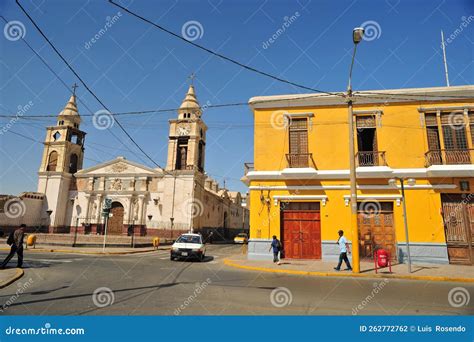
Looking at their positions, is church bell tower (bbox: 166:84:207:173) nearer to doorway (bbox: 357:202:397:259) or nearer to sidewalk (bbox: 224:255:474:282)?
sidewalk (bbox: 224:255:474:282)

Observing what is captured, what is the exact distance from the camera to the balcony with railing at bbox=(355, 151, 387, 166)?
50.1ft

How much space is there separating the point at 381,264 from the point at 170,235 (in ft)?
80.0

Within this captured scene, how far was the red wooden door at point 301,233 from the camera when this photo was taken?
15.3 m

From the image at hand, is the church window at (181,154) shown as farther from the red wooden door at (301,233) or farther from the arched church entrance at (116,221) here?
the red wooden door at (301,233)

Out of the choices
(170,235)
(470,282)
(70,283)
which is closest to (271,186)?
(470,282)

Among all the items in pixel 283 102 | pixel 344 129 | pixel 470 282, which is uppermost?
pixel 283 102

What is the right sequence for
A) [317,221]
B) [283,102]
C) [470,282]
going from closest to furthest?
[470,282], [317,221], [283,102]

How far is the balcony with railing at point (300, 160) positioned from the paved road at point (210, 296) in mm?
7411

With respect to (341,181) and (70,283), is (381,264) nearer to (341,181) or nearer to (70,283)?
(341,181)

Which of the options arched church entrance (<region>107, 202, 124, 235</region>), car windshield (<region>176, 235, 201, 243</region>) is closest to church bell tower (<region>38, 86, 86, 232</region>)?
arched church entrance (<region>107, 202, 124, 235</region>)

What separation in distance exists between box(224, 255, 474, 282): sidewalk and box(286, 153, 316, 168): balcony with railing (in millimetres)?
5064

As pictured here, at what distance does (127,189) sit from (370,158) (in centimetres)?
2850

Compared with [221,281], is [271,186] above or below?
above

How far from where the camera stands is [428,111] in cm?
1548
